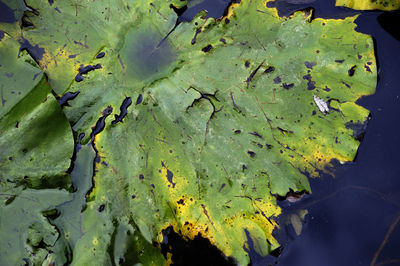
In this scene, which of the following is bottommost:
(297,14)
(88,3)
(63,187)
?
(63,187)

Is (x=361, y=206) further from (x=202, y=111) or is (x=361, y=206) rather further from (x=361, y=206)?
(x=202, y=111)

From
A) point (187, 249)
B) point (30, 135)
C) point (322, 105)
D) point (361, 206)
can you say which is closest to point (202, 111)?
point (322, 105)

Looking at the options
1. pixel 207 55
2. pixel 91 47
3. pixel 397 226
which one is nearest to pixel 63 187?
pixel 91 47

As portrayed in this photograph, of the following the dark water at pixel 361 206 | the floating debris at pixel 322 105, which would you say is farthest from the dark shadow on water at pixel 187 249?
the floating debris at pixel 322 105

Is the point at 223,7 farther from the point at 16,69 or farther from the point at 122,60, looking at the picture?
the point at 16,69

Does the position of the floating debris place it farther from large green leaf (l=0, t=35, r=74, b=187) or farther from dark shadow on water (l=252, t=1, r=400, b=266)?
large green leaf (l=0, t=35, r=74, b=187)

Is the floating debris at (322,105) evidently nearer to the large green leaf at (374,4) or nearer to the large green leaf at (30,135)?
the large green leaf at (374,4)
